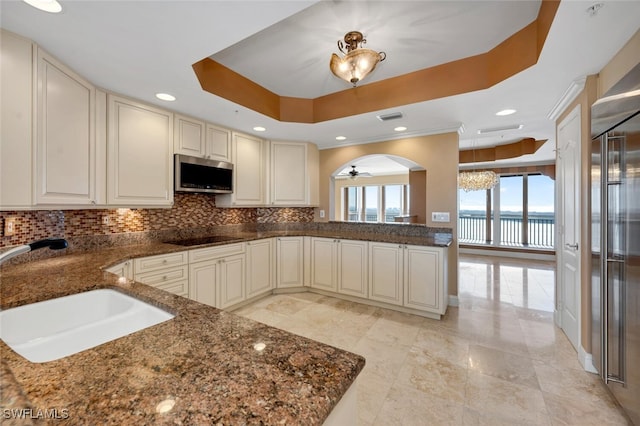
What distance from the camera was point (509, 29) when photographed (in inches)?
78.5

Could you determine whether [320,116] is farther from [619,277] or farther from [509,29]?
[619,277]

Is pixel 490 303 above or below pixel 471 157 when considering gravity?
below

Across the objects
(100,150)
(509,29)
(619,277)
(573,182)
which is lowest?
(619,277)

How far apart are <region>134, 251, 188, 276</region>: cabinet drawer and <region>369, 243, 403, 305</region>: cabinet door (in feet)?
7.16

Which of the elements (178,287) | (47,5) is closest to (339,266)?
(178,287)

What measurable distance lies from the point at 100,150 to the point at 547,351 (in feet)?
14.3

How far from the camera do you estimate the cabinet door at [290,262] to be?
12.5ft

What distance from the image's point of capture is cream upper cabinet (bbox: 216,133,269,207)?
139 inches

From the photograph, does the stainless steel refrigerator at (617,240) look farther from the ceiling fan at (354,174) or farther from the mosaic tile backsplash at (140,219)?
the ceiling fan at (354,174)

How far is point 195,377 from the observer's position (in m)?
0.63

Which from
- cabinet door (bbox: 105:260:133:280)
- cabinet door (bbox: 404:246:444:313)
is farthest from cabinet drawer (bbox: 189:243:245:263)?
cabinet door (bbox: 404:246:444:313)

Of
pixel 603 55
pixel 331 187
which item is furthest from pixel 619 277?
pixel 331 187

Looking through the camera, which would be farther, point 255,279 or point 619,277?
point 255,279

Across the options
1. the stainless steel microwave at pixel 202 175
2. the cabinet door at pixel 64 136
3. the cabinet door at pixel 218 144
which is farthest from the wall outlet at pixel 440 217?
the cabinet door at pixel 64 136
